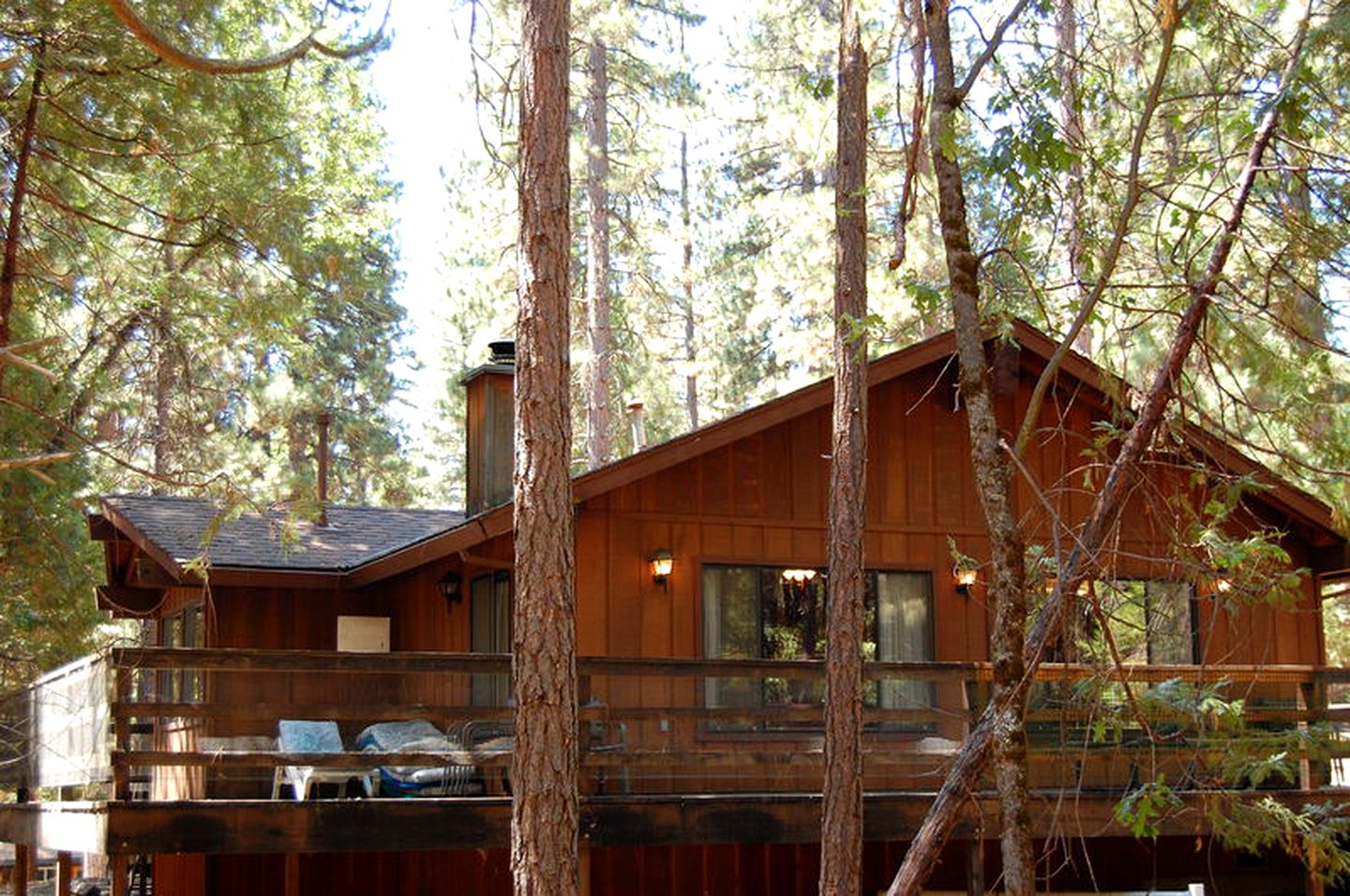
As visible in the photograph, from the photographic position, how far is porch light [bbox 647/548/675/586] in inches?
462

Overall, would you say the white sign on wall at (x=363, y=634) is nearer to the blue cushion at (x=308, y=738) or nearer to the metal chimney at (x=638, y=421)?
the metal chimney at (x=638, y=421)

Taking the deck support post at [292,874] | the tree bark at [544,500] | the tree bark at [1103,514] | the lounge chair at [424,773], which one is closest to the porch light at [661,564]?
the lounge chair at [424,773]

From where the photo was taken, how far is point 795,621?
40.6 feet

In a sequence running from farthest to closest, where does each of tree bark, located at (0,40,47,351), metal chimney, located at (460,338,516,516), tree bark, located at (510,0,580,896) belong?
metal chimney, located at (460,338,516,516)
tree bark, located at (0,40,47,351)
tree bark, located at (510,0,580,896)

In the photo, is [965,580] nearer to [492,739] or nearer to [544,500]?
[492,739]

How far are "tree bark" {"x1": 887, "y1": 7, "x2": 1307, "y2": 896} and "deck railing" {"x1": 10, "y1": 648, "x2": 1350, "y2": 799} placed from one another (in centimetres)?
39

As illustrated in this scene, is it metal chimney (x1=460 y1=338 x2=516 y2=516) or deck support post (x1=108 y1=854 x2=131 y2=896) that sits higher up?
metal chimney (x1=460 y1=338 x2=516 y2=516)

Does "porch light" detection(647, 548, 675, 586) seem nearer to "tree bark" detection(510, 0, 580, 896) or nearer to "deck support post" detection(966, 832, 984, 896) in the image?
"deck support post" detection(966, 832, 984, 896)

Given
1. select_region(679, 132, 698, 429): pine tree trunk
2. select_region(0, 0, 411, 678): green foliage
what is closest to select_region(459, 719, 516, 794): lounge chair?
select_region(0, 0, 411, 678): green foliage

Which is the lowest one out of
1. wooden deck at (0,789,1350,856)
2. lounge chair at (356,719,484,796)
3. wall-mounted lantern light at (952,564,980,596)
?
wooden deck at (0,789,1350,856)

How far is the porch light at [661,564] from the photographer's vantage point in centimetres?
1174

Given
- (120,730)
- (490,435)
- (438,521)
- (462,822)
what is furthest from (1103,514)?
(438,521)

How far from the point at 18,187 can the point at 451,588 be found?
15.4ft

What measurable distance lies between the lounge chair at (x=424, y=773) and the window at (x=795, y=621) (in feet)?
6.95
